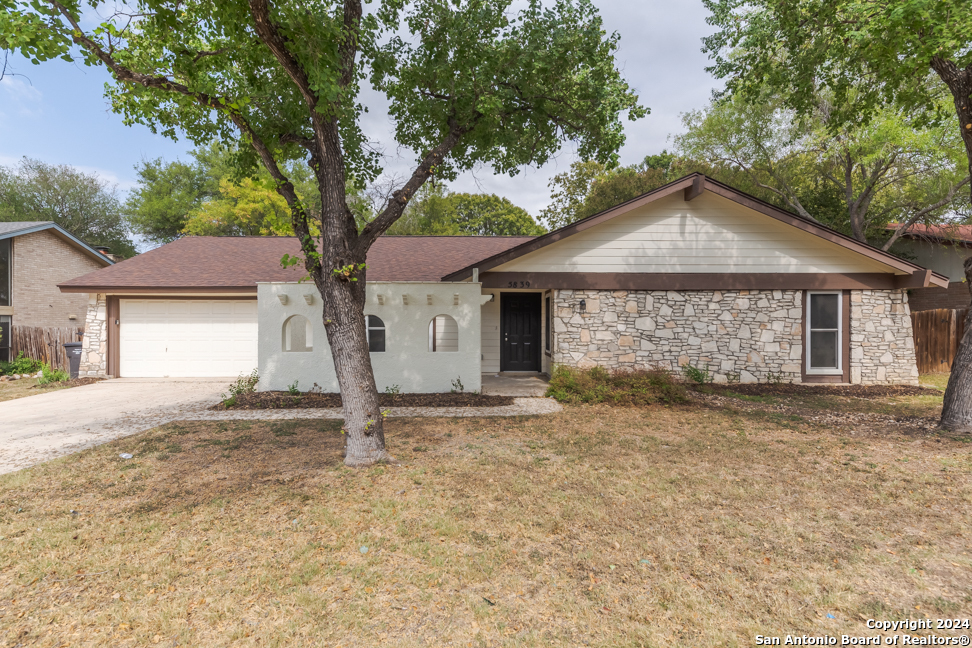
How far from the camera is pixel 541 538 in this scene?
3270mm

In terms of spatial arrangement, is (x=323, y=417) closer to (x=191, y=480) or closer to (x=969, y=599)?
(x=191, y=480)

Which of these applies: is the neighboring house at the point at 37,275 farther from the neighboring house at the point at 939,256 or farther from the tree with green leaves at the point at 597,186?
A: the neighboring house at the point at 939,256

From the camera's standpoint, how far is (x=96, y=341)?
11.7 meters

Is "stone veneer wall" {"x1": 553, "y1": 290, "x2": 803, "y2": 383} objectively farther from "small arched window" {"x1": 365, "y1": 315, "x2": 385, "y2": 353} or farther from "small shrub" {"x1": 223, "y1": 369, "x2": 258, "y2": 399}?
"small shrub" {"x1": 223, "y1": 369, "x2": 258, "y2": 399}

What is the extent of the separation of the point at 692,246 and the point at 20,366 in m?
19.2

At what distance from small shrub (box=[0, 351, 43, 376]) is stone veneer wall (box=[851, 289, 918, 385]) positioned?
2205cm

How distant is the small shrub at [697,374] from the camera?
9.70 m

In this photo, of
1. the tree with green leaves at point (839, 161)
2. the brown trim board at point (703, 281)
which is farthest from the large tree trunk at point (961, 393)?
the tree with green leaves at point (839, 161)

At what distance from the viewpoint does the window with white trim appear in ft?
32.5

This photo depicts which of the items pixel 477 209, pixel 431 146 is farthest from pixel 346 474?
pixel 477 209

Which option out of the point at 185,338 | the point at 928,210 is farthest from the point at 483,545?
the point at 928,210

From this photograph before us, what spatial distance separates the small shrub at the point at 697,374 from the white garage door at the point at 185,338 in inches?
450

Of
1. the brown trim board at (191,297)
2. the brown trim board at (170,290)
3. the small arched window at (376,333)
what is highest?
the brown trim board at (170,290)

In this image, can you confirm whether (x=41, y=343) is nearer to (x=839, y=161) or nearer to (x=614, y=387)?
(x=614, y=387)
